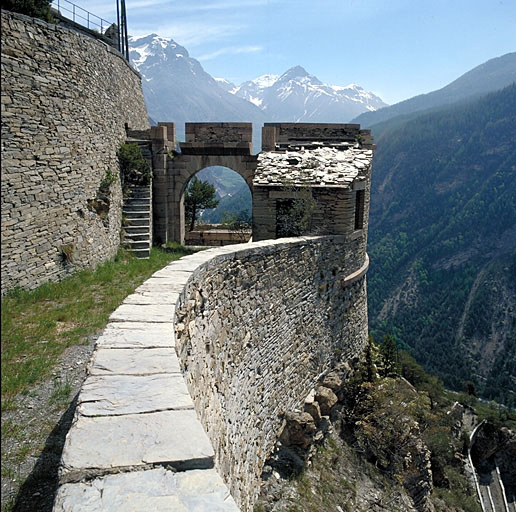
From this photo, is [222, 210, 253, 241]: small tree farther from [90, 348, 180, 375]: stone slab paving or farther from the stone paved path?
the stone paved path

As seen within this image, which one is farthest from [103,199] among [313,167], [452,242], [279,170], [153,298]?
[452,242]

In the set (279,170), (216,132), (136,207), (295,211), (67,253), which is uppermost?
(216,132)

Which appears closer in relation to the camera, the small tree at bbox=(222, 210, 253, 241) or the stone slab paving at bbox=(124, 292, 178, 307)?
the stone slab paving at bbox=(124, 292, 178, 307)

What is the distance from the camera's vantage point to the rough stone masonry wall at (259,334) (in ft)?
15.5

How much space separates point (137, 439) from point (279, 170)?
8919 millimetres

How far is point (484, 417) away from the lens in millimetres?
30984

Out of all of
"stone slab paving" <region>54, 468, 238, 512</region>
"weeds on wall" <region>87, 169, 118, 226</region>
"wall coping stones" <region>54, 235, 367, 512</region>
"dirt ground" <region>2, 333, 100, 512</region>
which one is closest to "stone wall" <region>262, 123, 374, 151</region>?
"weeds on wall" <region>87, 169, 118, 226</region>

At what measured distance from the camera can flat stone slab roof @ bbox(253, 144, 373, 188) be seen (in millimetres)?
10086

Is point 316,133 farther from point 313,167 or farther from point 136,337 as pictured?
point 136,337

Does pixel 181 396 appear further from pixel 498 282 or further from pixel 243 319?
pixel 498 282

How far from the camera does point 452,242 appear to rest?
8144 centimetres

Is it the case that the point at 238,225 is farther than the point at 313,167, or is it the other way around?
the point at 238,225

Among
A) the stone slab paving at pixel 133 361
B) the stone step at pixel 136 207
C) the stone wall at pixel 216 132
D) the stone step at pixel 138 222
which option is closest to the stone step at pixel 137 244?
the stone step at pixel 138 222

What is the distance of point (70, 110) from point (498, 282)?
70197mm
